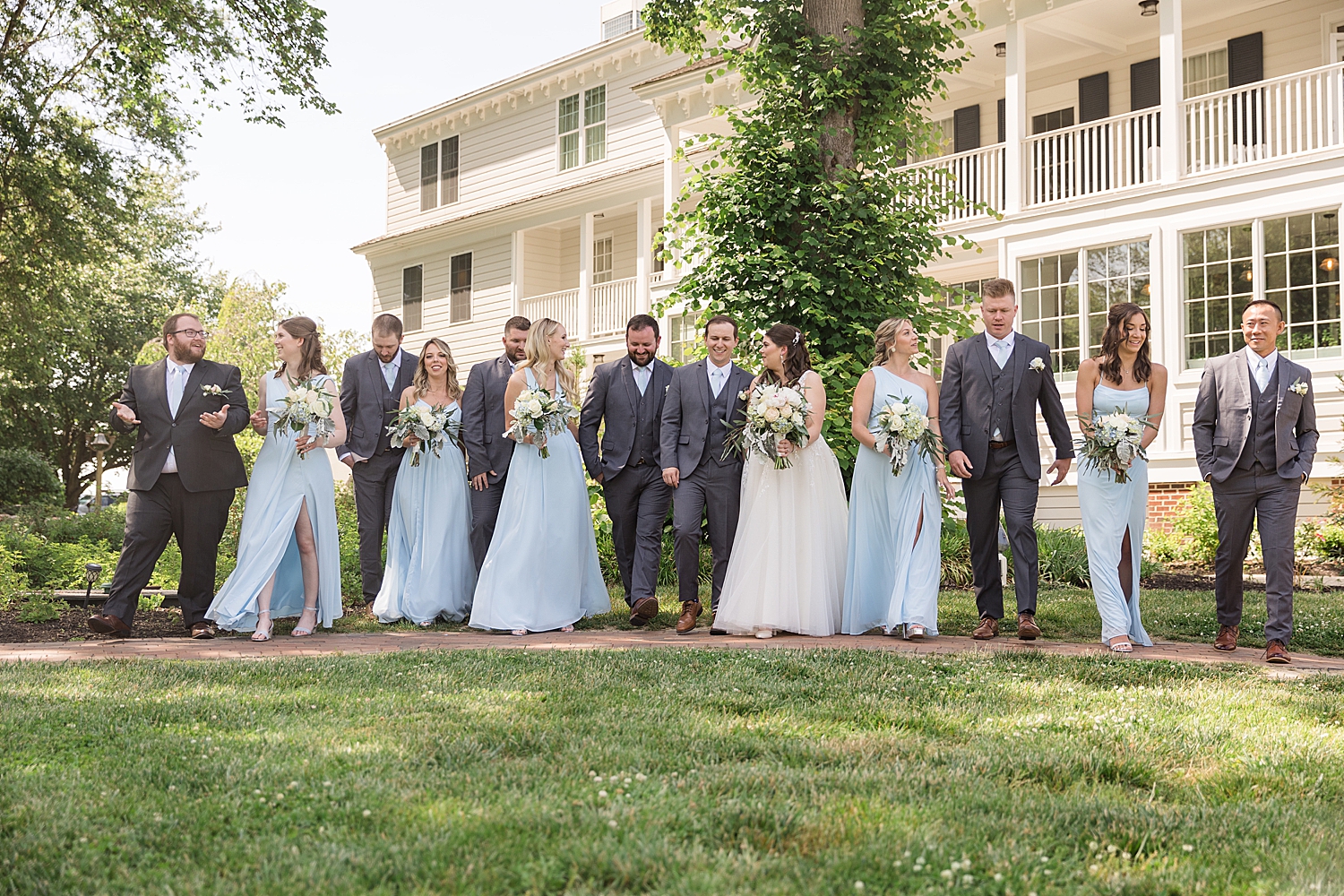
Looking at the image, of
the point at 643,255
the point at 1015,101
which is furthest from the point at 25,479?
the point at 1015,101

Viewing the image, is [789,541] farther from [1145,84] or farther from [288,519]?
[1145,84]

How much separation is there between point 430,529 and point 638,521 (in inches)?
65.5

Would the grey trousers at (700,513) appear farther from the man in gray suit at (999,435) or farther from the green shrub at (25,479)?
the green shrub at (25,479)

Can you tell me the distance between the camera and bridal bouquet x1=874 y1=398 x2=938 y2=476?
7.91 m

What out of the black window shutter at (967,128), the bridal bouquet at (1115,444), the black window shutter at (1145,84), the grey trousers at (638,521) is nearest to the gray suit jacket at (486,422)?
the grey trousers at (638,521)

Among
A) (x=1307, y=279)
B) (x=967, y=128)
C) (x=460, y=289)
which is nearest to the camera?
(x=1307, y=279)

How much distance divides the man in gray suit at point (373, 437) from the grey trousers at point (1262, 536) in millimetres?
6195

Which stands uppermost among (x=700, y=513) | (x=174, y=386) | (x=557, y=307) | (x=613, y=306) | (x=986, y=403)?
(x=557, y=307)

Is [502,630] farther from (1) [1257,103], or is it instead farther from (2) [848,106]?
(1) [1257,103]

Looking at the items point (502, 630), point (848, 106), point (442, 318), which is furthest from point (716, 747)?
point (442, 318)

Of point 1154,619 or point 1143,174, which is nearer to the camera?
point 1154,619

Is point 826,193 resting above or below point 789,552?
above

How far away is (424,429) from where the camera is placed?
9.20 metres

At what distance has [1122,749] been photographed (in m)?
4.46
